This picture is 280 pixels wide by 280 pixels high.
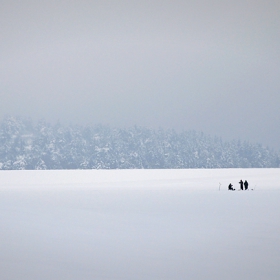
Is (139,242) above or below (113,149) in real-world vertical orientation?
below

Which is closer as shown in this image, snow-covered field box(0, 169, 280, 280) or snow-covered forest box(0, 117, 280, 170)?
snow-covered field box(0, 169, 280, 280)

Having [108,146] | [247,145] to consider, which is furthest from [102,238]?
[247,145]

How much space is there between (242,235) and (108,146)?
3689 inches

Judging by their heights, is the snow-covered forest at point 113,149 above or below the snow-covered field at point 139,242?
above

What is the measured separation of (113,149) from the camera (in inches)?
4026

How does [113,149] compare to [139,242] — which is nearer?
[139,242]

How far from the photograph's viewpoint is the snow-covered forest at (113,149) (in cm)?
9638

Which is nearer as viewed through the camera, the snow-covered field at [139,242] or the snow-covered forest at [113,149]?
the snow-covered field at [139,242]

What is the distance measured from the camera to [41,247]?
9.18 metres

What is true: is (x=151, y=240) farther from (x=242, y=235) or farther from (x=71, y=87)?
(x=71, y=87)

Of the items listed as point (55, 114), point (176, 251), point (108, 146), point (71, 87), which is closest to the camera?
point (176, 251)

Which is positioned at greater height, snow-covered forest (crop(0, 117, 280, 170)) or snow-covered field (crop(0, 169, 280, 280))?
snow-covered forest (crop(0, 117, 280, 170))

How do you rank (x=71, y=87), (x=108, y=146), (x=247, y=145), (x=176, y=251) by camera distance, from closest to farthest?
(x=176, y=251), (x=108, y=146), (x=247, y=145), (x=71, y=87)

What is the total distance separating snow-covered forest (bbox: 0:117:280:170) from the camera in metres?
96.4
